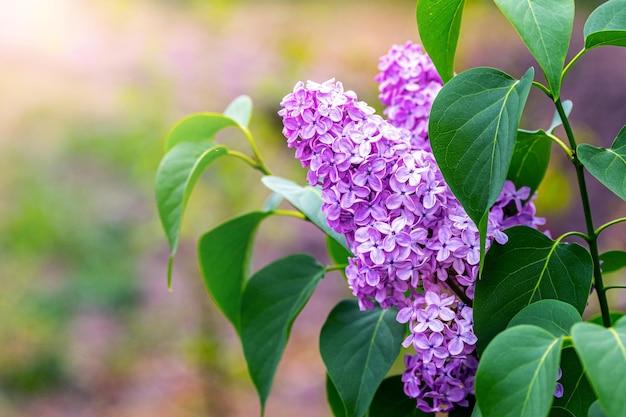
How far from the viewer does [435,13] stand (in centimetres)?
52

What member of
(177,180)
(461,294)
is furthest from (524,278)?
(177,180)

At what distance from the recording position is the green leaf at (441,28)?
1.70ft

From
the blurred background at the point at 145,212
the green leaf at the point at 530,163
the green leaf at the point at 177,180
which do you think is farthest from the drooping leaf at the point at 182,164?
the blurred background at the point at 145,212

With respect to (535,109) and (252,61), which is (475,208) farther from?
(252,61)

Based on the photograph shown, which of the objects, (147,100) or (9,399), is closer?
(147,100)

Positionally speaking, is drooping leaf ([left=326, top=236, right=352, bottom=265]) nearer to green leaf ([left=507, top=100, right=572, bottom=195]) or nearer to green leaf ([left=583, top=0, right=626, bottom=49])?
green leaf ([left=507, top=100, right=572, bottom=195])

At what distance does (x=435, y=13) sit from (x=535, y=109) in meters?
2.99

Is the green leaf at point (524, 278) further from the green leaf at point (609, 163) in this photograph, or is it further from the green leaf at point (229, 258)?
the green leaf at point (229, 258)

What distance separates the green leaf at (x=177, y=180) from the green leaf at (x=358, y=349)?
0.41 feet

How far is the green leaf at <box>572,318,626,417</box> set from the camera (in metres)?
0.37

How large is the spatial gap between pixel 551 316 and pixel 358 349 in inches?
6.2

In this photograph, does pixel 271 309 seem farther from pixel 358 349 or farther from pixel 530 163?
pixel 530 163

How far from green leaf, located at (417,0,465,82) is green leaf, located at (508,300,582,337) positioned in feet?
0.53

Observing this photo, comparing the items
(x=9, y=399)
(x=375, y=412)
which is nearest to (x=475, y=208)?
(x=375, y=412)
